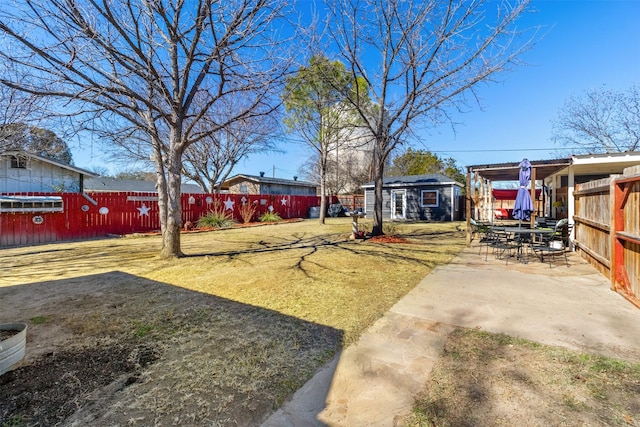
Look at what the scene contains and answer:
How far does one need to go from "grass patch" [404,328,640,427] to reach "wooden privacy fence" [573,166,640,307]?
89.5 inches

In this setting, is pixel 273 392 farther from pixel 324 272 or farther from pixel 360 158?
pixel 360 158

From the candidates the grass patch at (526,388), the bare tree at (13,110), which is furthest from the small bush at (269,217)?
the grass patch at (526,388)

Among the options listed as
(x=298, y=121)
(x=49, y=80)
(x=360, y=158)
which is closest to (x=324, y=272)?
(x=49, y=80)

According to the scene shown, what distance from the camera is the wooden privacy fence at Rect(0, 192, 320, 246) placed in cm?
865

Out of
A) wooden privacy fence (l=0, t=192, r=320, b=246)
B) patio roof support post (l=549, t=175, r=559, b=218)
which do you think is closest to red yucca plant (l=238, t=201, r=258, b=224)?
wooden privacy fence (l=0, t=192, r=320, b=246)

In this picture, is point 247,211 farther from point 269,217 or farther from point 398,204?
point 398,204

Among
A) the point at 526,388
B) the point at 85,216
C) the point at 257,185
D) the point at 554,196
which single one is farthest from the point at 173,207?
the point at 257,185

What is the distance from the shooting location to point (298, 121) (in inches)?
613

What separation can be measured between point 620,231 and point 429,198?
14.2m

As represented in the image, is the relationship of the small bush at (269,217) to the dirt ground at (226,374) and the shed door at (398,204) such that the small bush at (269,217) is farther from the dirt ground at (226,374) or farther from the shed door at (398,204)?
the dirt ground at (226,374)

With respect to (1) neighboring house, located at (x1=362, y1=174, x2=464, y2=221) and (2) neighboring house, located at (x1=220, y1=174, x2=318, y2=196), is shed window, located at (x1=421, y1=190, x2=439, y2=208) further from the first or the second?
(2) neighboring house, located at (x1=220, y1=174, x2=318, y2=196)

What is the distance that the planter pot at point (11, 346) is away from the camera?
2.10 meters

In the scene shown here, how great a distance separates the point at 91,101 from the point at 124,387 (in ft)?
16.2

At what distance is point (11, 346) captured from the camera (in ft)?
7.08
